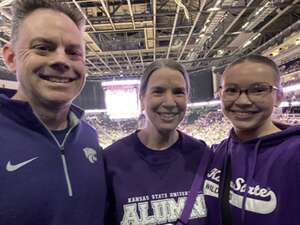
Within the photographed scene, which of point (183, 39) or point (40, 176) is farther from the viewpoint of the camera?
point (183, 39)

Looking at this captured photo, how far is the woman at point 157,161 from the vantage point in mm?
1429

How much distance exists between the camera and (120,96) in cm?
1085

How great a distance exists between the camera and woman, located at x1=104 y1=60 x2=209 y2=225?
4.69 feet

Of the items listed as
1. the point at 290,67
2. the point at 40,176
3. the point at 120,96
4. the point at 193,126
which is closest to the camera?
the point at 40,176

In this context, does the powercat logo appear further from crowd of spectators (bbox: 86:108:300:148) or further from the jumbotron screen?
crowd of spectators (bbox: 86:108:300:148)

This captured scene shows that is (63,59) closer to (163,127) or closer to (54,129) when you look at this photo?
(54,129)

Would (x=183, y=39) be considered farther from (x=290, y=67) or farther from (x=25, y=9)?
(x=25, y=9)

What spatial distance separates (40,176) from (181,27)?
657 cm

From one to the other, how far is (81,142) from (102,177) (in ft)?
0.53

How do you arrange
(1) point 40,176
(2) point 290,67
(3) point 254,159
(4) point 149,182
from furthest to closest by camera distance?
(2) point 290,67 < (4) point 149,182 < (3) point 254,159 < (1) point 40,176

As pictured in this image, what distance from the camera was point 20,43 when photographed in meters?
1.22

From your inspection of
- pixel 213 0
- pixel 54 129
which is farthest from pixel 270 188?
pixel 213 0

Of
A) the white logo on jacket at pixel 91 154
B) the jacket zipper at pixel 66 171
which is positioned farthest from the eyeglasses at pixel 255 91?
the jacket zipper at pixel 66 171

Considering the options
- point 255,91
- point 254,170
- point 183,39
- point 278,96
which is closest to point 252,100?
point 255,91
